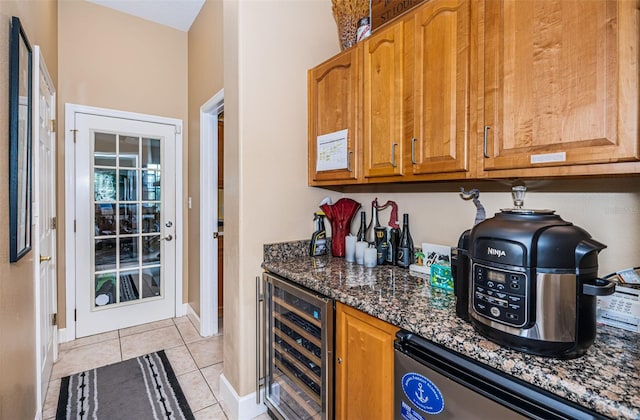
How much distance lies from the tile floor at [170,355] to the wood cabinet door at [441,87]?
178 centimetres

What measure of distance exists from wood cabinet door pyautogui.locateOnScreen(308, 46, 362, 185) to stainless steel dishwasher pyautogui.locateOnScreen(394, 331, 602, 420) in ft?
3.26

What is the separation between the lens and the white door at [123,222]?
2.91 m

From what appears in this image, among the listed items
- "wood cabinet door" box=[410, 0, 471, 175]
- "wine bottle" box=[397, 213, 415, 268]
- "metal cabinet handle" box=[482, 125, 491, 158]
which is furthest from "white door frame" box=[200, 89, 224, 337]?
"metal cabinet handle" box=[482, 125, 491, 158]

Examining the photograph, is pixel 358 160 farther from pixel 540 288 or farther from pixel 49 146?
pixel 49 146

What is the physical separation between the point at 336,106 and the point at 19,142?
4.92 ft

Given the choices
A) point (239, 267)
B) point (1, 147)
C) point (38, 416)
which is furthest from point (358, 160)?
point (38, 416)

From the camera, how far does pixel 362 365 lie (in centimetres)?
123

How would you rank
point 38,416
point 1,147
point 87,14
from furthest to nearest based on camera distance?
point 87,14 < point 38,416 < point 1,147

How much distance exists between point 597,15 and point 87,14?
12.5 feet

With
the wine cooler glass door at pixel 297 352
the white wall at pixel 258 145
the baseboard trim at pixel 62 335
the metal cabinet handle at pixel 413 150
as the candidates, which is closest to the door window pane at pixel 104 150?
the baseboard trim at pixel 62 335

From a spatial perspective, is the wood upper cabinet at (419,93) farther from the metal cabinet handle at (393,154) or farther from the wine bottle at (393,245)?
the wine bottle at (393,245)

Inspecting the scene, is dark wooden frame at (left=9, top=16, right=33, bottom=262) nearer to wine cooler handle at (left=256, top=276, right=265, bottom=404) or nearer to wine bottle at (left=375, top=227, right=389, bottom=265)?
wine cooler handle at (left=256, top=276, right=265, bottom=404)

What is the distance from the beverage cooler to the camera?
139 cm

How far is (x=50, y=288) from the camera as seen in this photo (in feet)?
→ 7.94
